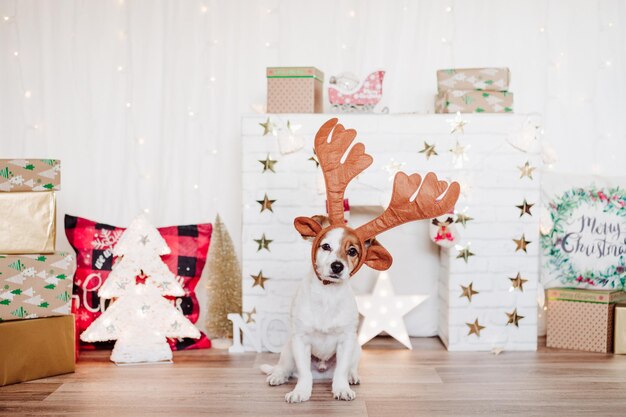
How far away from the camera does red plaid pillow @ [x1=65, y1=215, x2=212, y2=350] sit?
2617 millimetres

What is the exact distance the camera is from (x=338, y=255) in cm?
199

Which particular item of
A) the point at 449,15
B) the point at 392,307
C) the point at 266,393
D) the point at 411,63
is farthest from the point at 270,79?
the point at 266,393

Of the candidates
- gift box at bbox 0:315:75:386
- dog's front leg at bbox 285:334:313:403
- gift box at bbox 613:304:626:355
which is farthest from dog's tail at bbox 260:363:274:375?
gift box at bbox 613:304:626:355

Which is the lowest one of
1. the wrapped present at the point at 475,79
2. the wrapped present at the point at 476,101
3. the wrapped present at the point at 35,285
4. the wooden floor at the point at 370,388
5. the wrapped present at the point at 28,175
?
the wooden floor at the point at 370,388

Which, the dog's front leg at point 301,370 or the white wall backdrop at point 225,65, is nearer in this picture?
the dog's front leg at point 301,370

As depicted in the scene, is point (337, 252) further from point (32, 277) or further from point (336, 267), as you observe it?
point (32, 277)

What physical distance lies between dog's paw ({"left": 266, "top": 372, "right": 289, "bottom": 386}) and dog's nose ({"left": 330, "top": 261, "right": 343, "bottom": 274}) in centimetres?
46

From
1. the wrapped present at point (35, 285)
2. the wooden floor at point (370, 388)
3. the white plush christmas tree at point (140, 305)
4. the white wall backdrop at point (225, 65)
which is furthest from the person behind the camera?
the white wall backdrop at point (225, 65)

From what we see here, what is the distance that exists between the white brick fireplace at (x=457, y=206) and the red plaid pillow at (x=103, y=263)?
251 millimetres

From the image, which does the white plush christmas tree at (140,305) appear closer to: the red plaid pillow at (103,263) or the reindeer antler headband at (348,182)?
the red plaid pillow at (103,263)

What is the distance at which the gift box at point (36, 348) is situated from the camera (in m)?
2.12

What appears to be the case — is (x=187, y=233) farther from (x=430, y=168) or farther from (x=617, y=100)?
(x=617, y=100)

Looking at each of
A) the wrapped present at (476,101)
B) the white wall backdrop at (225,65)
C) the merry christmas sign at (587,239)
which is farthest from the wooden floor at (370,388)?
the wrapped present at (476,101)

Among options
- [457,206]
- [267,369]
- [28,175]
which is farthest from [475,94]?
[28,175]
